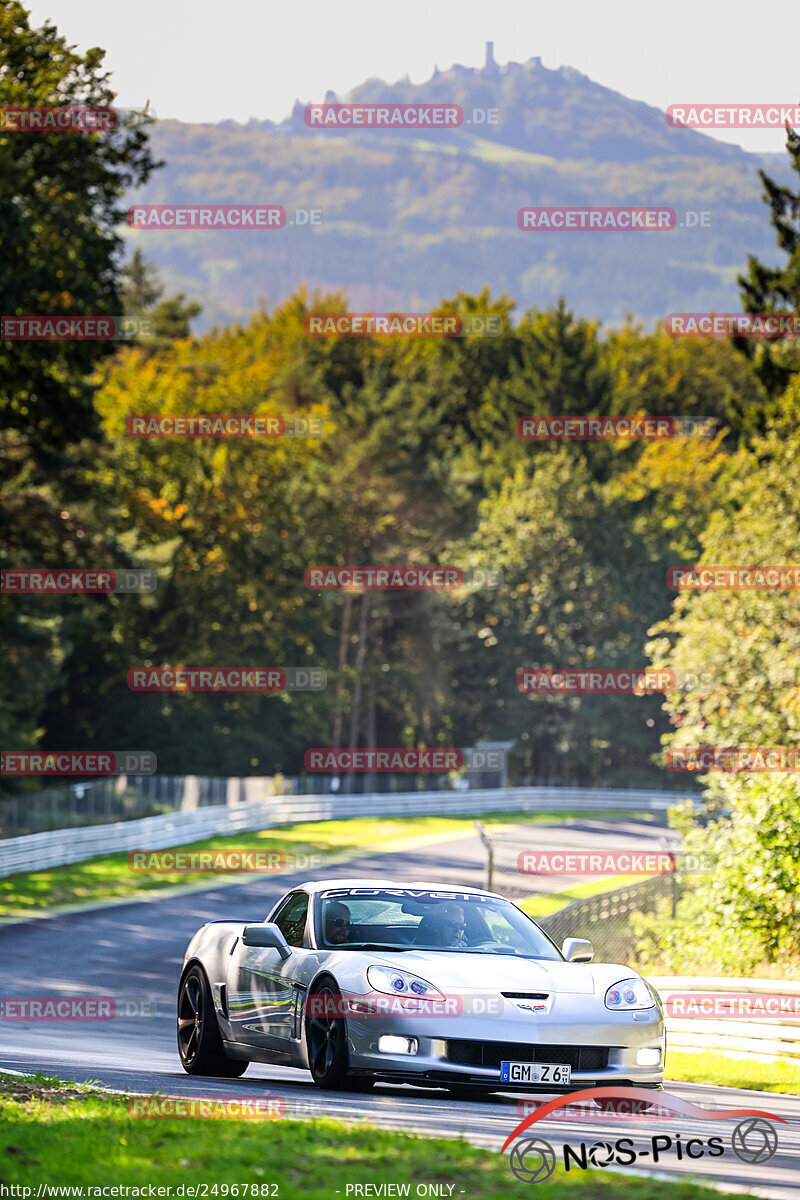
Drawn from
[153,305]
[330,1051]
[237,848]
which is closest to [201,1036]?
[330,1051]

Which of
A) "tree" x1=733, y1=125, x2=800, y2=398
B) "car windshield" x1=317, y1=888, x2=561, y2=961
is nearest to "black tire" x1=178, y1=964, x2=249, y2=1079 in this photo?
"car windshield" x1=317, y1=888, x2=561, y2=961

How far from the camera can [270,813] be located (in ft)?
152

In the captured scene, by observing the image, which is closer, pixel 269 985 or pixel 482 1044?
pixel 482 1044

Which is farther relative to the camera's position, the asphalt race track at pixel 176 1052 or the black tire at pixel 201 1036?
the black tire at pixel 201 1036

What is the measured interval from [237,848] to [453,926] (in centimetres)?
3217

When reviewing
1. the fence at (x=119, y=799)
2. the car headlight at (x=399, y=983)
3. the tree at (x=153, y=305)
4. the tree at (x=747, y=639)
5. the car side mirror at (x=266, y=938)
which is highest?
the tree at (x=153, y=305)

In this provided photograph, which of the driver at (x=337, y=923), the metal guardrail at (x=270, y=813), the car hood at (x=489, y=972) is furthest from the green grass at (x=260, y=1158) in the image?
the metal guardrail at (x=270, y=813)

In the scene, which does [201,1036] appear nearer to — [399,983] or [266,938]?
[266,938]

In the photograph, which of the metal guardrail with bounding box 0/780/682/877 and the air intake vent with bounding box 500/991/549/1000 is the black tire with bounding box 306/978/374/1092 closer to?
the air intake vent with bounding box 500/991/549/1000

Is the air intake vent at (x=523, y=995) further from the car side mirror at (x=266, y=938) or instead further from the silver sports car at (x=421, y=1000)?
the car side mirror at (x=266, y=938)

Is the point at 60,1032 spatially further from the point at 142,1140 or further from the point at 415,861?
the point at 415,861

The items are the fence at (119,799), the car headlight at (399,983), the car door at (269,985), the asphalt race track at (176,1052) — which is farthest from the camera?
the fence at (119,799)

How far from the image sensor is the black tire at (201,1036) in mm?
10477

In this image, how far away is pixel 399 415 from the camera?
232ft
